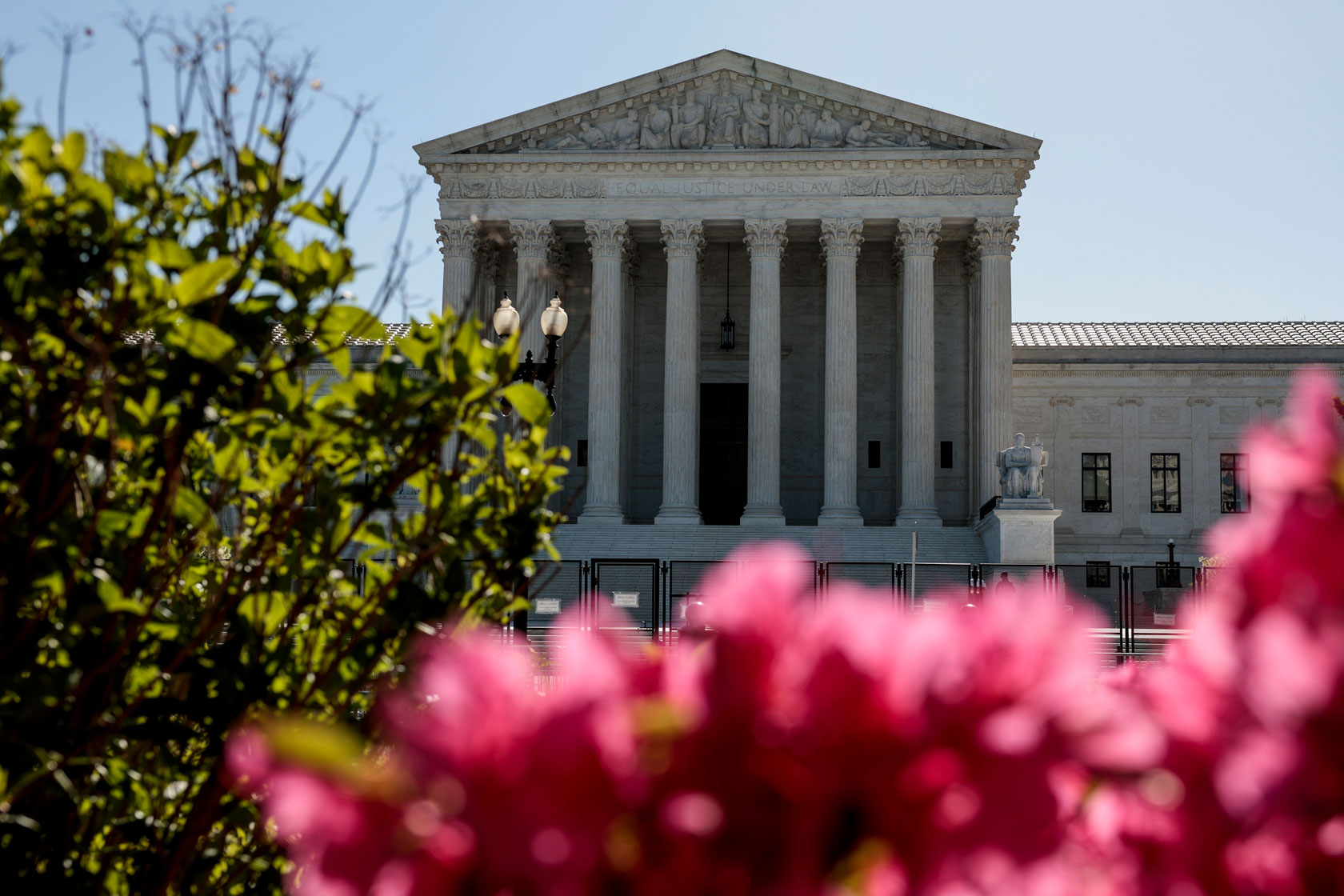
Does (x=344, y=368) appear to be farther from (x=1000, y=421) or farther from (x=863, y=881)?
(x=1000, y=421)

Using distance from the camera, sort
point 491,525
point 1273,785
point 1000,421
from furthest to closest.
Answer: point 1000,421, point 491,525, point 1273,785

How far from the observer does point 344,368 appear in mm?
3291

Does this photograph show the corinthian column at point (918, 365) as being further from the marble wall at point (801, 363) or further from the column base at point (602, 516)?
the column base at point (602, 516)

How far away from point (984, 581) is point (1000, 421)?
14.3m

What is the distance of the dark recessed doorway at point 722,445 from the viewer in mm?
45750

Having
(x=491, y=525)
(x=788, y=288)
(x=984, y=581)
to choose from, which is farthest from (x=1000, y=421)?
(x=491, y=525)

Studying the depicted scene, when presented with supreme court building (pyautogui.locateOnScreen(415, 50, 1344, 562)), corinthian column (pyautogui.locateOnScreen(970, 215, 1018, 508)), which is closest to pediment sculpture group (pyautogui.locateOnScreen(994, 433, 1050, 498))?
supreme court building (pyautogui.locateOnScreen(415, 50, 1344, 562))

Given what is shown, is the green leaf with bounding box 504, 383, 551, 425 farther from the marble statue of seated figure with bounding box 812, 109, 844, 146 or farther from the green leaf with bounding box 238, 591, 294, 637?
the marble statue of seated figure with bounding box 812, 109, 844, 146

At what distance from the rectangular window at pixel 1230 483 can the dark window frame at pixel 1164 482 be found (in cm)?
171

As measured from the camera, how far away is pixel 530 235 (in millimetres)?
41156

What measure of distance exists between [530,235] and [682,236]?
5.50m

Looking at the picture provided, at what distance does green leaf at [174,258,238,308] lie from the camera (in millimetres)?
2654

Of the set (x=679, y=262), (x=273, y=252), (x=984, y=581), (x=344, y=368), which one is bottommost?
(x=984, y=581)

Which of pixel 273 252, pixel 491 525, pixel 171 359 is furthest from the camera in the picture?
pixel 491 525
